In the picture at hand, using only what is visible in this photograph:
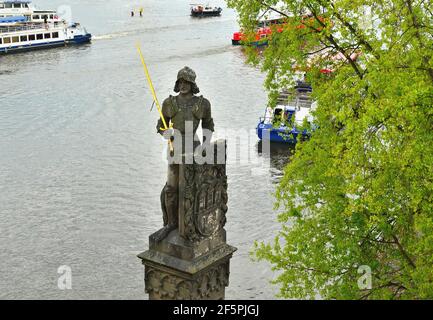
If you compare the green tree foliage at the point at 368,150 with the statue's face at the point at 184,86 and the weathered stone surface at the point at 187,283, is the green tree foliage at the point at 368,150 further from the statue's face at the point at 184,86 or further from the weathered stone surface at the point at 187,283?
the weathered stone surface at the point at 187,283

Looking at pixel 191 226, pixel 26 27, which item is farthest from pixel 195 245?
pixel 26 27

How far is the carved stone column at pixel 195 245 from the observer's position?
12641 millimetres

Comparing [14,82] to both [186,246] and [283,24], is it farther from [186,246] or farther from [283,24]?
[186,246]

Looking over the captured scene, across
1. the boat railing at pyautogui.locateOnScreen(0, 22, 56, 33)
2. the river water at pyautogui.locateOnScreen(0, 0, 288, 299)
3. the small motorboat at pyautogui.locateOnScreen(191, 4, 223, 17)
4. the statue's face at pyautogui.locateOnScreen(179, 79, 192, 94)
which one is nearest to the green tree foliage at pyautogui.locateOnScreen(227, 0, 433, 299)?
the statue's face at pyautogui.locateOnScreen(179, 79, 192, 94)

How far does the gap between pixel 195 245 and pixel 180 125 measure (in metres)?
2.15

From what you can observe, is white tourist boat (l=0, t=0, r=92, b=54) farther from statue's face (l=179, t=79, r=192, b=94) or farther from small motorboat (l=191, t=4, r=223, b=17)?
statue's face (l=179, t=79, r=192, b=94)

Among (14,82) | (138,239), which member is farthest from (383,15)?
(14,82)

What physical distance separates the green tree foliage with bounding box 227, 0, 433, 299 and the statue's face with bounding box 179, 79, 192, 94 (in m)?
6.33

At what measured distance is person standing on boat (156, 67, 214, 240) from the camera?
42.7 feet

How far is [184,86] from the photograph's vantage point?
13.4 meters

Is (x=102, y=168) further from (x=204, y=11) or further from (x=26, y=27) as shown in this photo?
(x=204, y=11)

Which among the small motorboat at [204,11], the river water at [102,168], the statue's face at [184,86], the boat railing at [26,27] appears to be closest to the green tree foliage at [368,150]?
the statue's face at [184,86]

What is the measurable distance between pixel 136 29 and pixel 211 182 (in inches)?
4629
